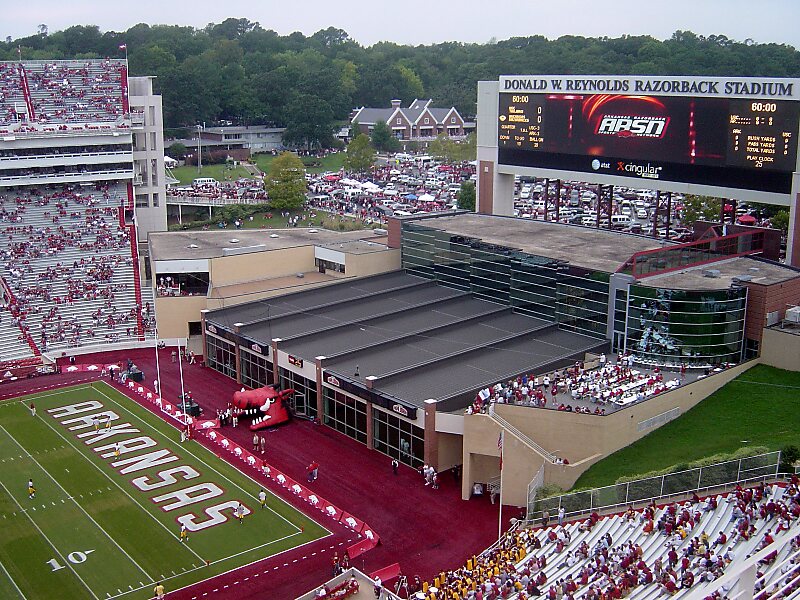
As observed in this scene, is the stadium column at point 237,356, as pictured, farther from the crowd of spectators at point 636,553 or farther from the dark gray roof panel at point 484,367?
the crowd of spectators at point 636,553

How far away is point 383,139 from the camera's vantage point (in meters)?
134

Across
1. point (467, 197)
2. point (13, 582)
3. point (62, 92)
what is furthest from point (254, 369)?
point (467, 197)

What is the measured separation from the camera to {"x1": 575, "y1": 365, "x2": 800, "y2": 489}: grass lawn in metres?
34.4

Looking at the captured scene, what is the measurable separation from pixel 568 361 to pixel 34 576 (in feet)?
76.2

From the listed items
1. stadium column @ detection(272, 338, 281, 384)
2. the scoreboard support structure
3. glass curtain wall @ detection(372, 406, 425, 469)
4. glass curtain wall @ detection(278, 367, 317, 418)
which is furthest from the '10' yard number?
the scoreboard support structure

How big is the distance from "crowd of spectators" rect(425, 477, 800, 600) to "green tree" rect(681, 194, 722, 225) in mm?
47553

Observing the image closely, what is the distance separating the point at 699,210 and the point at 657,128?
29.5 metres

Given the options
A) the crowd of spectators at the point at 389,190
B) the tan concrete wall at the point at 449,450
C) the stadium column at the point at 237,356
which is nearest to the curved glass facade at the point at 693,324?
the tan concrete wall at the point at 449,450

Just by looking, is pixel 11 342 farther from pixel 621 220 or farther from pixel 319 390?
pixel 621 220

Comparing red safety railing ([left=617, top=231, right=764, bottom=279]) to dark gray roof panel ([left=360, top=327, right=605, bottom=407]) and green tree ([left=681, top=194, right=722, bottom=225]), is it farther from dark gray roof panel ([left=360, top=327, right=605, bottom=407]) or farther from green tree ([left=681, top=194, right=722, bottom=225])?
green tree ([left=681, top=194, right=722, bottom=225])

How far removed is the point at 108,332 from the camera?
56.2m

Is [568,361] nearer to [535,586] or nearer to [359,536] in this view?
[359,536]

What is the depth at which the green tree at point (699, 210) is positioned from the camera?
240 ft

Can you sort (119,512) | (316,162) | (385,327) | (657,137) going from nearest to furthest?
(119,512), (385,327), (657,137), (316,162)
